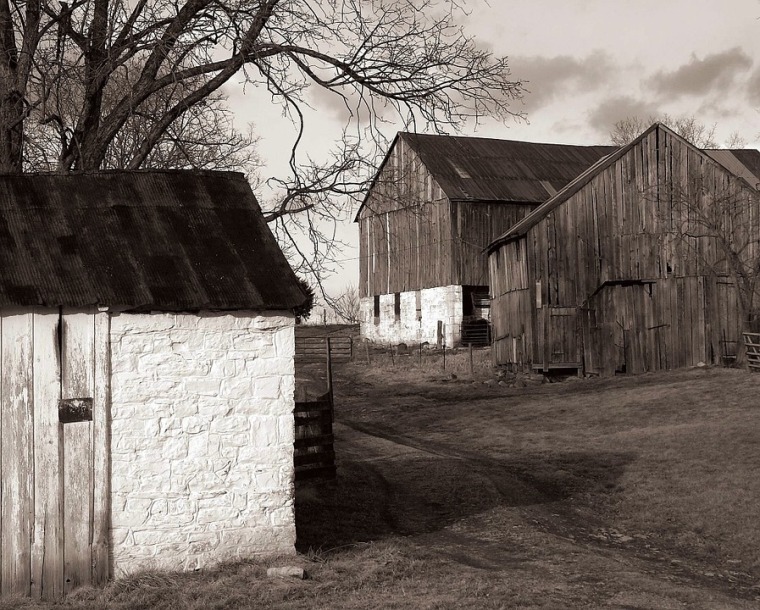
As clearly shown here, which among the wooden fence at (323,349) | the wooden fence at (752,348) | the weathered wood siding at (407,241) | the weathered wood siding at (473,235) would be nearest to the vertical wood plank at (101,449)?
the wooden fence at (752,348)

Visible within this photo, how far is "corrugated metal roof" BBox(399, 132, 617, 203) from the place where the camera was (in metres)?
38.5

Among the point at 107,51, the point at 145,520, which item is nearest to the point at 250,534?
the point at 145,520

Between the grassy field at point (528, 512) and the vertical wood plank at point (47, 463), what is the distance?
29 centimetres

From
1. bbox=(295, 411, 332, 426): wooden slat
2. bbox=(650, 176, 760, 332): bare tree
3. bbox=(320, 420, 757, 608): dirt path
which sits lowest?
bbox=(320, 420, 757, 608): dirt path

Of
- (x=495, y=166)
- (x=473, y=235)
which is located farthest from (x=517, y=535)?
(x=495, y=166)

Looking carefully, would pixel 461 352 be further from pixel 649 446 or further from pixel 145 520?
pixel 145 520

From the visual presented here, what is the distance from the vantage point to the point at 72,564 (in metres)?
8.45

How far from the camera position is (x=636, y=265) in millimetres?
28469

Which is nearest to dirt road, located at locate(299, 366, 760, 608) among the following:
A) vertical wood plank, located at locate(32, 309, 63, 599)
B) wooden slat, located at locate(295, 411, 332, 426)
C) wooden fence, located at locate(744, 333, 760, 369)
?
wooden slat, located at locate(295, 411, 332, 426)

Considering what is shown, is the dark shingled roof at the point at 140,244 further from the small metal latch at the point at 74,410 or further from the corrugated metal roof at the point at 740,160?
the corrugated metal roof at the point at 740,160

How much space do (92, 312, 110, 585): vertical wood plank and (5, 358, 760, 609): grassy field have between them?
1.03 ft

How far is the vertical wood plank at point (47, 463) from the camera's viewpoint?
839 cm

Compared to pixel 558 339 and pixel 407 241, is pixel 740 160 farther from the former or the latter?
pixel 558 339

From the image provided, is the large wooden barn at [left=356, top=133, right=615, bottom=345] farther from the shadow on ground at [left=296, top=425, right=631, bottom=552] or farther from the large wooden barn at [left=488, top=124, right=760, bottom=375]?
the shadow on ground at [left=296, top=425, right=631, bottom=552]
